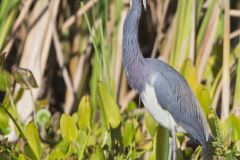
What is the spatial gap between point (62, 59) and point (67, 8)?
29 centimetres

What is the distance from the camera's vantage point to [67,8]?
3.11 meters

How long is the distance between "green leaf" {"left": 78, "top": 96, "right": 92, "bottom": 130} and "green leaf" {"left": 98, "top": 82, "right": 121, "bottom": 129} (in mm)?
50

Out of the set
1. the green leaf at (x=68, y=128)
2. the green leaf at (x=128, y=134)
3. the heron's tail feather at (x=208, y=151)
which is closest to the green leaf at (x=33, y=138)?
the green leaf at (x=68, y=128)

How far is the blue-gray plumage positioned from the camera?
189 centimetres

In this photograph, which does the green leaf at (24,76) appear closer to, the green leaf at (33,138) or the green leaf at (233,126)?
the green leaf at (33,138)

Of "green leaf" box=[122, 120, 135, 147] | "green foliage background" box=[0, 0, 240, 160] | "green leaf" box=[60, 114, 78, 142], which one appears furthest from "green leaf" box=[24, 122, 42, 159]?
"green leaf" box=[122, 120, 135, 147]

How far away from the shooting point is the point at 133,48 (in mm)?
1891

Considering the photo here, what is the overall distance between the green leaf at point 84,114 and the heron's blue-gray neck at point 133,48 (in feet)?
0.80

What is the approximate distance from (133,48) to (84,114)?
0.35m

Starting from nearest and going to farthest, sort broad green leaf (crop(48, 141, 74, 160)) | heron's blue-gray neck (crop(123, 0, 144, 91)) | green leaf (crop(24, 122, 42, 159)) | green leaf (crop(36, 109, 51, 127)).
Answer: heron's blue-gray neck (crop(123, 0, 144, 91))
green leaf (crop(24, 122, 42, 159))
broad green leaf (crop(48, 141, 74, 160))
green leaf (crop(36, 109, 51, 127))

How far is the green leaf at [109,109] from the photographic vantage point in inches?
83.4

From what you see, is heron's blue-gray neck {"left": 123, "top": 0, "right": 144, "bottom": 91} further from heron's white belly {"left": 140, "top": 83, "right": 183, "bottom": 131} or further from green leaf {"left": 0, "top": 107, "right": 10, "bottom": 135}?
green leaf {"left": 0, "top": 107, "right": 10, "bottom": 135}

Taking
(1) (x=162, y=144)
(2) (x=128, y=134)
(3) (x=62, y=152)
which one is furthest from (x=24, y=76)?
(1) (x=162, y=144)

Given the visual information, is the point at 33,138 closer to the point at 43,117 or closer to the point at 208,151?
the point at 43,117
